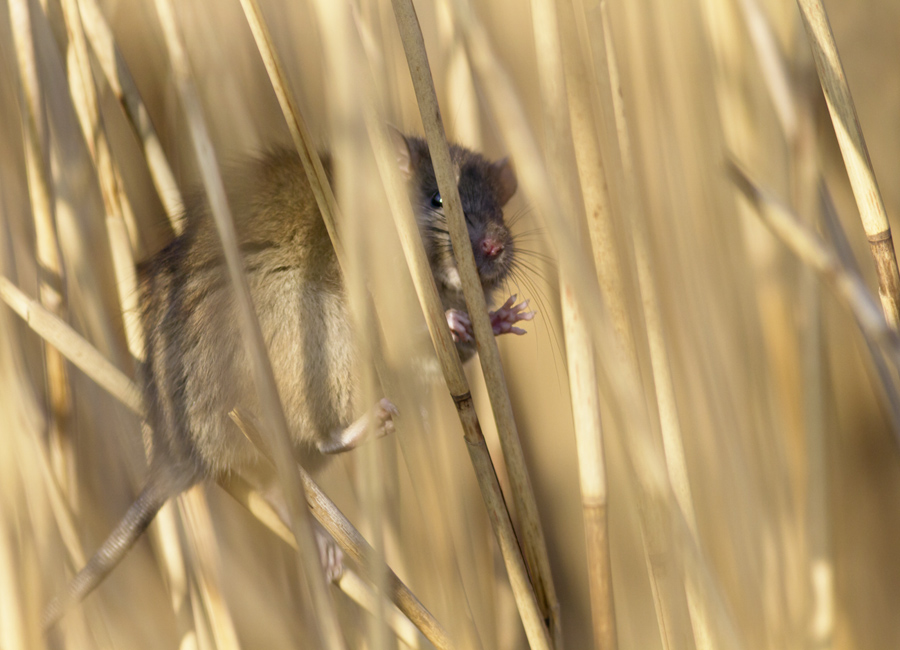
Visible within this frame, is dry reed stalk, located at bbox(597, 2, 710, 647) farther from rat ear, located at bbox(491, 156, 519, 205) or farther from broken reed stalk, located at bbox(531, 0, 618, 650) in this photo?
rat ear, located at bbox(491, 156, 519, 205)

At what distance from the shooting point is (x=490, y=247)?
4.41ft

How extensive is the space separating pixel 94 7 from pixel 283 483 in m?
0.84

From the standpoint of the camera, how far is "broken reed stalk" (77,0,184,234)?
3.60 ft

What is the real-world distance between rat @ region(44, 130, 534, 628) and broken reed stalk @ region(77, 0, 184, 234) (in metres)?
0.05

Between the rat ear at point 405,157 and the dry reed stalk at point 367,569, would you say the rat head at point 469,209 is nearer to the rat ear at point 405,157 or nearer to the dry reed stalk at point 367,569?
the rat ear at point 405,157

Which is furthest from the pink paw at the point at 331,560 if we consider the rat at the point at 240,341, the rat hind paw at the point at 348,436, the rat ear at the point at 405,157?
the rat ear at the point at 405,157

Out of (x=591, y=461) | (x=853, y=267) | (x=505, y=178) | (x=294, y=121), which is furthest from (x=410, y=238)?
(x=505, y=178)

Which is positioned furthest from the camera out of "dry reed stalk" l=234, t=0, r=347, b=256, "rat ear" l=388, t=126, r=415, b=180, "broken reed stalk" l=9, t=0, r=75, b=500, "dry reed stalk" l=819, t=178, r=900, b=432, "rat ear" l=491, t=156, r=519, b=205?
"rat ear" l=491, t=156, r=519, b=205

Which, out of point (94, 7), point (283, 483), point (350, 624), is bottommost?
point (350, 624)

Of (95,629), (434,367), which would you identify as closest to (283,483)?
(434,367)

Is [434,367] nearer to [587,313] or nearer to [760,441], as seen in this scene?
[587,313]

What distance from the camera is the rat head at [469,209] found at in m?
1.36

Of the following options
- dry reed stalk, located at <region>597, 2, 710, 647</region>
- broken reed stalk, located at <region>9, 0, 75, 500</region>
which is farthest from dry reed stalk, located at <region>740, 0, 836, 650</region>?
broken reed stalk, located at <region>9, 0, 75, 500</region>

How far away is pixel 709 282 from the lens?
3.78ft
